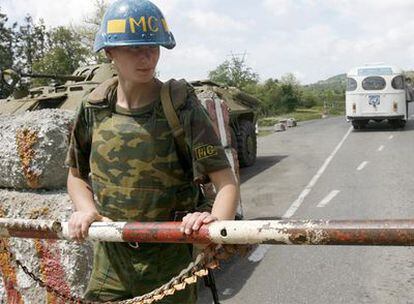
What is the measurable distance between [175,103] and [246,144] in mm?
12561

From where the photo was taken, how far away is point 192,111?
2365 mm

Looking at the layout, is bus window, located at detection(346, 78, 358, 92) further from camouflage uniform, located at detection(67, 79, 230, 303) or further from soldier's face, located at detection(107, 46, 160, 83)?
soldier's face, located at detection(107, 46, 160, 83)

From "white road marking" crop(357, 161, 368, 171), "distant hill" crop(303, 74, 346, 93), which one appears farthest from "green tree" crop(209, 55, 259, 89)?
"white road marking" crop(357, 161, 368, 171)

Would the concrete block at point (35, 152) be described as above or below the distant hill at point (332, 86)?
above

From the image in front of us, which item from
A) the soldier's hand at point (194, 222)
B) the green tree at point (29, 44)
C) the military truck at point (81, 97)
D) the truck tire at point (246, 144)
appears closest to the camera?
the soldier's hand at point (194, 222)

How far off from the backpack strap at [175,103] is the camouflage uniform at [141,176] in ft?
0.07

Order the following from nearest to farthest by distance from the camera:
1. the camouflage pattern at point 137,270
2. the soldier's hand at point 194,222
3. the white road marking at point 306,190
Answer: the soldier's hand at point 194,222
the camouflage pattern at point 137,270
the white road marking at point 306,190

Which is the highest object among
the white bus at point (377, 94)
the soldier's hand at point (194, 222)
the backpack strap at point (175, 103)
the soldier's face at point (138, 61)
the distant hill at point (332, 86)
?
the soldier's face at point (138, 61)

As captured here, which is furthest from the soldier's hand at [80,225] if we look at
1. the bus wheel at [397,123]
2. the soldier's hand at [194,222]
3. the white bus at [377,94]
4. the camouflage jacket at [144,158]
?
the bus wheel at [397,123]

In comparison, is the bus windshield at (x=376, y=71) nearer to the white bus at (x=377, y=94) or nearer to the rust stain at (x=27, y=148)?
the white bus at (x=377, y=94)

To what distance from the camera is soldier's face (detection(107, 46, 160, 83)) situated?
93.4 inches

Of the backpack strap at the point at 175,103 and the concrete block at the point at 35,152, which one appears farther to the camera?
the concrete block at the point at 35,152

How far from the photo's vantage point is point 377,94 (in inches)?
891

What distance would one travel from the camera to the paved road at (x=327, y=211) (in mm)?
5324
